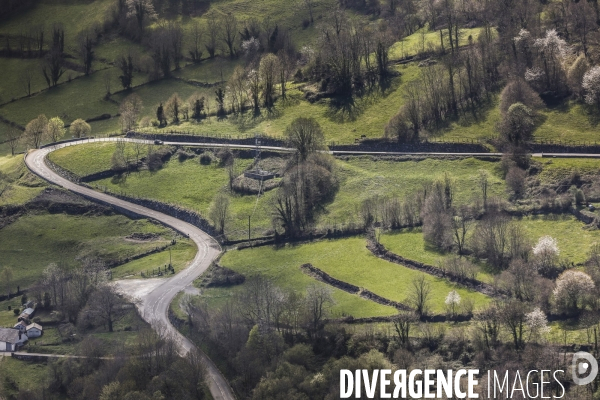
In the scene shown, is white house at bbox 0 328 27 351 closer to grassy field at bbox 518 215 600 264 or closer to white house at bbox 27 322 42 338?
white house at bbox 27 322 42 338

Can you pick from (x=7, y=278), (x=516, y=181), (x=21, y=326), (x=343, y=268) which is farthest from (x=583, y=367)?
(x=7, y=278)

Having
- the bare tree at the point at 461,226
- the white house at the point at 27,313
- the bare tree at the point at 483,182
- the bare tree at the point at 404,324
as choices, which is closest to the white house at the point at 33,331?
the white house at the point at 27,313

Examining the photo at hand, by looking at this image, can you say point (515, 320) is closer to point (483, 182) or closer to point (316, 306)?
point (316, 306)

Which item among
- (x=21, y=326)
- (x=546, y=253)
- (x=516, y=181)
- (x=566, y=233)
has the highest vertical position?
(x=516, y=181)

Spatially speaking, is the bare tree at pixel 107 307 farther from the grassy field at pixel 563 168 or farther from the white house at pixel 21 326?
the grassy field at pixel 563 168

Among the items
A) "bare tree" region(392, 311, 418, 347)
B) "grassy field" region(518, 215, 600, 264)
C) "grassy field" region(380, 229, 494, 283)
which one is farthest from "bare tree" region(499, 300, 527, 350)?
"grassy field" region(518, 215, 600, 264)
